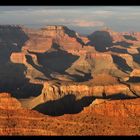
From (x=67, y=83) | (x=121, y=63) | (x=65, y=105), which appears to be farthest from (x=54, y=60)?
(x=65, y=105)

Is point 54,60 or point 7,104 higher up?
point 7,104

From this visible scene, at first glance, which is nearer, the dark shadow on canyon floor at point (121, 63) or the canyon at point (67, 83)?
the canyon at point (67, 83)

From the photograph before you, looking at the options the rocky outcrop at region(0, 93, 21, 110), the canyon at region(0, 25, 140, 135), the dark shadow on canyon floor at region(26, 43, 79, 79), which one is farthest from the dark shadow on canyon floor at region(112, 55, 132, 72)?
the rocky outcrop at region(0, 93, 21, 110)

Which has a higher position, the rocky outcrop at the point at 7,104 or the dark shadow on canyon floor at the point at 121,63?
the rocky outcrop at the point at 7,104

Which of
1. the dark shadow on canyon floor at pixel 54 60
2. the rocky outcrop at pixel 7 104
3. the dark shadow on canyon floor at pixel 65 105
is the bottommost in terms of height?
the dark shadow on canyon floor at pixel 54 60

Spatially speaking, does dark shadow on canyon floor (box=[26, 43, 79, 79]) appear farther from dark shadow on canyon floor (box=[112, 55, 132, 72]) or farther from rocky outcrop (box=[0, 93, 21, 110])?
rocky outcrop (box=[0, 93, 21, 110])

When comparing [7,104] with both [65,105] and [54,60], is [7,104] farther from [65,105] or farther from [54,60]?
[54,60]

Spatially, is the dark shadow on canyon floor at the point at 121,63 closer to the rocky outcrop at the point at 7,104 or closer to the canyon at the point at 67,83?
the canyon at the point at 67,83

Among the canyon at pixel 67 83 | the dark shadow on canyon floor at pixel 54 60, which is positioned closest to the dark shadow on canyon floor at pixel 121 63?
the canyon at pixel 67 83
